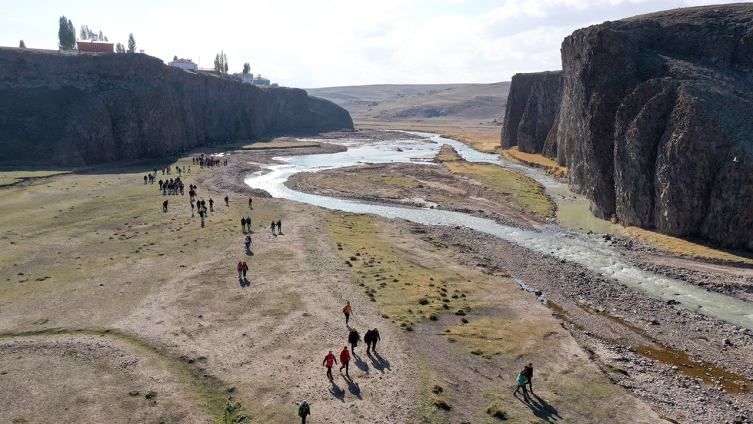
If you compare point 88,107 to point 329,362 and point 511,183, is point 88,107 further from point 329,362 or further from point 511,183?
point 329,362

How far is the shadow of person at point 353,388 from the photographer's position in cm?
1961

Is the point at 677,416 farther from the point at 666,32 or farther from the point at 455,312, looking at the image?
the point at 666,32

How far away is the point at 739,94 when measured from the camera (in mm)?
46656

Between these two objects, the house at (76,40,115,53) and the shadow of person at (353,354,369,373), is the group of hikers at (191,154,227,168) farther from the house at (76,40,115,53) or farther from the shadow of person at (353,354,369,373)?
the shadow of person at (353,354,369,373)

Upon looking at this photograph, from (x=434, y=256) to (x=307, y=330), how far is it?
62.5 feet

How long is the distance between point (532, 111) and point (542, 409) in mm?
116424

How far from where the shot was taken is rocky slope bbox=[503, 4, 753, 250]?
134 feet

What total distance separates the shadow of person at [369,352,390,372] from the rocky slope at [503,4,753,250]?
3851cm

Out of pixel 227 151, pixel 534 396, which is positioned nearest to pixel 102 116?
pixel 227 151

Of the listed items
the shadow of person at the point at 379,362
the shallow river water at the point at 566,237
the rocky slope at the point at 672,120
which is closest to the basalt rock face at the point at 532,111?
the shallow river water at the point at 566,237

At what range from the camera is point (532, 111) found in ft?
400

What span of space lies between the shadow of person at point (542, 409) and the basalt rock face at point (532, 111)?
9964cm

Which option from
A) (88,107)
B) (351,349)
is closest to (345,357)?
(351,349)

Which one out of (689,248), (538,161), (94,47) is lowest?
(689,248)
